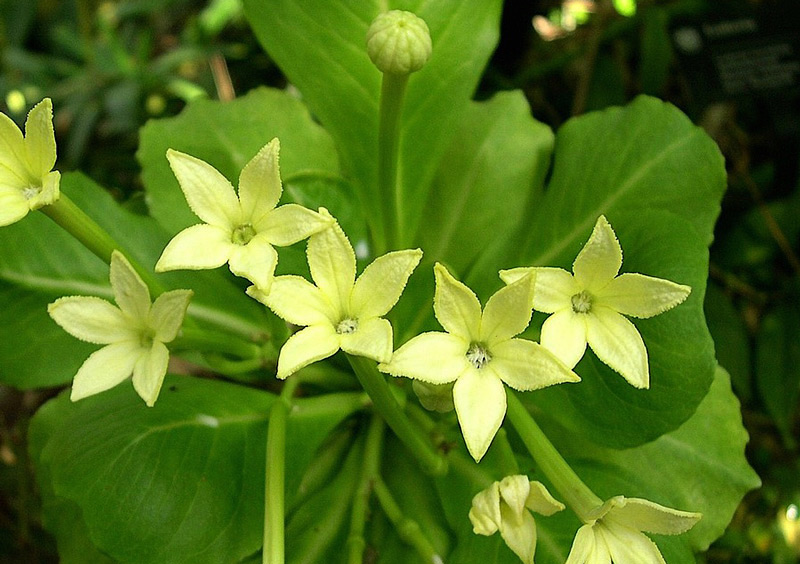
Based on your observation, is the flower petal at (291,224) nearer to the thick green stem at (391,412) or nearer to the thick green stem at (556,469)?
the thick green stem at (391,412)

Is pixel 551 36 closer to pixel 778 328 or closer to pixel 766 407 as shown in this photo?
pixel 778 328

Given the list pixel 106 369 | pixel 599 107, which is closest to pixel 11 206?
pixel 106 369

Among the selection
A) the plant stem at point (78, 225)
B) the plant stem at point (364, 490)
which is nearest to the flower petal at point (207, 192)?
the plant stem at point (78, 225)

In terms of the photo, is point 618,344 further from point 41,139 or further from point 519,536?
point 41,139

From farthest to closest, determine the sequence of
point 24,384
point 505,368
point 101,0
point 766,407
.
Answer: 1. point 101,0
2. point 766,407
3. point 24,384
4. point 505,368

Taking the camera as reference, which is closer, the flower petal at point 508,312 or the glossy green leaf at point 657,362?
the flower petal at point 508,312

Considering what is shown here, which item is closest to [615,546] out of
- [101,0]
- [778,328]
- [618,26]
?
[778,328]
